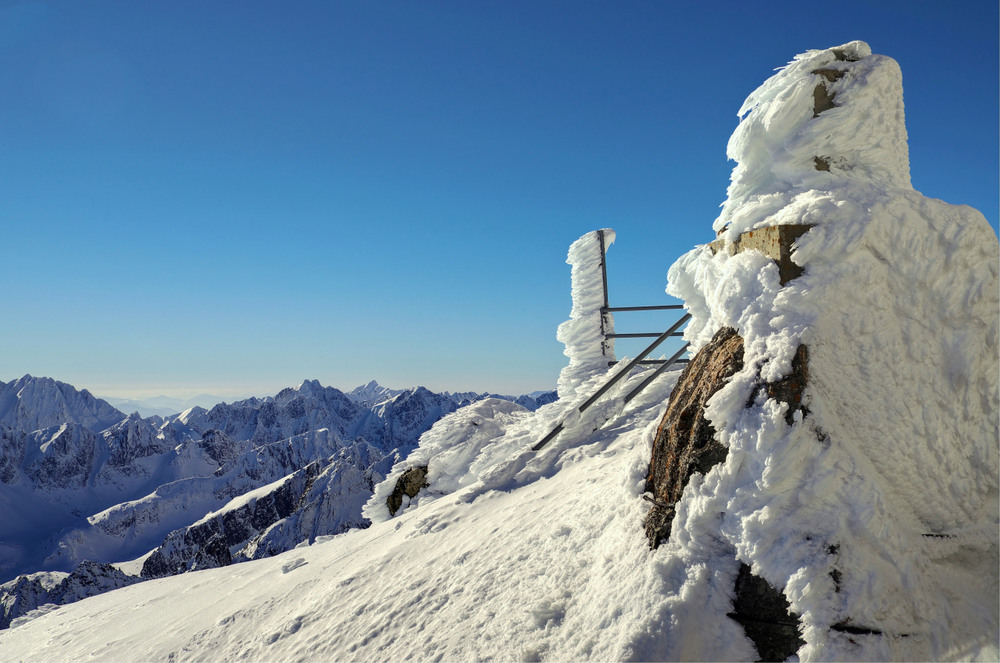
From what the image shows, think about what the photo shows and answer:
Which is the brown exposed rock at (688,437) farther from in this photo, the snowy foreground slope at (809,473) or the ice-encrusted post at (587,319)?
the ice-encrusted post at (587,319)

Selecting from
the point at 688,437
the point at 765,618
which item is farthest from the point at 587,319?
the point at 765,618

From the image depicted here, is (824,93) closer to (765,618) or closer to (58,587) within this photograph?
(765,618)

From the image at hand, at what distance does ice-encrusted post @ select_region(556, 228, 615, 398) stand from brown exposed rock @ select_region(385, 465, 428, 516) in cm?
360

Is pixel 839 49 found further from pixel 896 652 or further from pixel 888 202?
pixel 896 652

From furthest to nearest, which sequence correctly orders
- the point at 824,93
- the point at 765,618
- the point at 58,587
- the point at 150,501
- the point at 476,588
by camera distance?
the point at 150,501 < the point at 58,587 < the point at 476,588 < the point at 824,93 < the point at 765,618

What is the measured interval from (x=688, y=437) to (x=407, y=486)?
8106 millimetres

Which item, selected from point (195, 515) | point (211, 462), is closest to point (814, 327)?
point (195, 515)

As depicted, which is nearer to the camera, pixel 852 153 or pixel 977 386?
pixel 977 386

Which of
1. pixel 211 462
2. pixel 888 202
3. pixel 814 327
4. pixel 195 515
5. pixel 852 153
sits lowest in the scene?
pixel 195 515

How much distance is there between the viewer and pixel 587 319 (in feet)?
41.1

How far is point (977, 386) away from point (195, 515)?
164325mm

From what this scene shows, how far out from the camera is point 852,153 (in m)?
5.26

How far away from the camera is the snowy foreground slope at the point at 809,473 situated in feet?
12.3

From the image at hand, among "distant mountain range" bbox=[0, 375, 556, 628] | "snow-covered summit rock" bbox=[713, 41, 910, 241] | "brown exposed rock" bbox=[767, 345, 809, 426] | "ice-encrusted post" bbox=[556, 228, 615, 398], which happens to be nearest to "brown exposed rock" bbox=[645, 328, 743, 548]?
"brown exposed rock" bbox=[767, 345, 809, 426]
